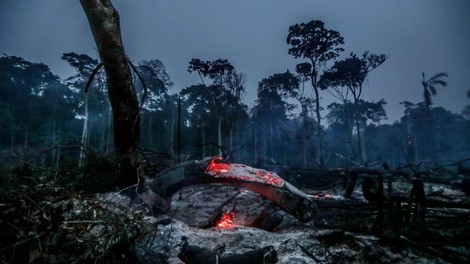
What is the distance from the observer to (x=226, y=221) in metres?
5.73

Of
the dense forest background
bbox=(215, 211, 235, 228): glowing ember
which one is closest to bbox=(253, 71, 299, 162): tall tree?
the dense forest background

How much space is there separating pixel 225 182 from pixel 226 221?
3.73 ft

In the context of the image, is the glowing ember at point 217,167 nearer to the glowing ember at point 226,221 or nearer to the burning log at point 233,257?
the glowing ember at point 226,221

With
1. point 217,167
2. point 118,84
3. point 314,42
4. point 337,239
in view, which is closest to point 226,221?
point 217,167

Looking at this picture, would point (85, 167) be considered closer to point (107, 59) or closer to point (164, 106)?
point (107, 59)

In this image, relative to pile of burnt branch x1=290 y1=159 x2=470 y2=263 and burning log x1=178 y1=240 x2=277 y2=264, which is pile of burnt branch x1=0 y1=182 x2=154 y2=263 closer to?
burning log x1=178 y1=240 x2=277 y2=264

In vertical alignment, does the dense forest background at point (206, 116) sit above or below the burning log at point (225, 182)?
above

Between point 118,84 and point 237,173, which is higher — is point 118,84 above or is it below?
above

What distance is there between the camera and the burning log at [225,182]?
502 cm

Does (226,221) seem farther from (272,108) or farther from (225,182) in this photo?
(272,108)

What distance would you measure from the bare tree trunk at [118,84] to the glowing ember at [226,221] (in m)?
2.28

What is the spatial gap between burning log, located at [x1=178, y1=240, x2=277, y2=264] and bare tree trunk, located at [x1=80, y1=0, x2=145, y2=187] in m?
1.73

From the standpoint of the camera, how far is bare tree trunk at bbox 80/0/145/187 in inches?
152

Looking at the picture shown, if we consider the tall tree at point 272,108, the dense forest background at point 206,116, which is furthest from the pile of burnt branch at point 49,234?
the tall tree at point 272,108
